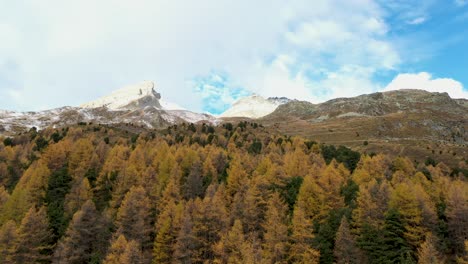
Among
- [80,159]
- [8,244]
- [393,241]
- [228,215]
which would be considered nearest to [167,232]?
[228,215]

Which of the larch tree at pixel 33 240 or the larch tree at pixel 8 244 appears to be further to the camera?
the larch tree at pixel 33 240

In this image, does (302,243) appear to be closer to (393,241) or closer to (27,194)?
(393,241)

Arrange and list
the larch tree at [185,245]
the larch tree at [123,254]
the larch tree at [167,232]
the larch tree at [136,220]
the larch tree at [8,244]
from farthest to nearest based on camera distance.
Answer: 1. the larch tree at [136,220]
2. the larch tree at [167,232]
3. the larch tree at [185,245]
4. the larch tree at [8,244]
5. the larch tree at [123,254]

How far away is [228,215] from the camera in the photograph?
273ft

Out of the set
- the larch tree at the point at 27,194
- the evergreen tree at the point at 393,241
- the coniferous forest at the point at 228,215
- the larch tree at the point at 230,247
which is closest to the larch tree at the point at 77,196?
the coniferous forest at the point at 228,215

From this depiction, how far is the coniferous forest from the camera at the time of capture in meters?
67.2

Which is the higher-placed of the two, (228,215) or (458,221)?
(458,221)

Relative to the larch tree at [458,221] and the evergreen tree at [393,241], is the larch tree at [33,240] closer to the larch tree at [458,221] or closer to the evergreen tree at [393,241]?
the evergreen tree at [393,241]

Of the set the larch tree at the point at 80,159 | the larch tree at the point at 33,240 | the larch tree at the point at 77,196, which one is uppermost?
the larch tree at the point at 80,159

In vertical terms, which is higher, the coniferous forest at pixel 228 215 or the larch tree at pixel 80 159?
the larch tree at pixel 80 159

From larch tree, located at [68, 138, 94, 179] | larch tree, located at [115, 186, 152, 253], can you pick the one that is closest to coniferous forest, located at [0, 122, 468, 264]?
larch tree, located at [115, 186, 152, 253]

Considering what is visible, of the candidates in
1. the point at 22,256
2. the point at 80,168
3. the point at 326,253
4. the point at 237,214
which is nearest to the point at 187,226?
the point at 237,214

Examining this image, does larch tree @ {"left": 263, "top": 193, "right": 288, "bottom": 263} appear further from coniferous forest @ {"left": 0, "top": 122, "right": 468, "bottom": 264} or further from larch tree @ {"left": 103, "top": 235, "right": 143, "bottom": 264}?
larch tree @ {"left": 103, "top": 235, "right": 143, "bottom": 264}

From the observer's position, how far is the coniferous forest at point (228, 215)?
2645 inches
